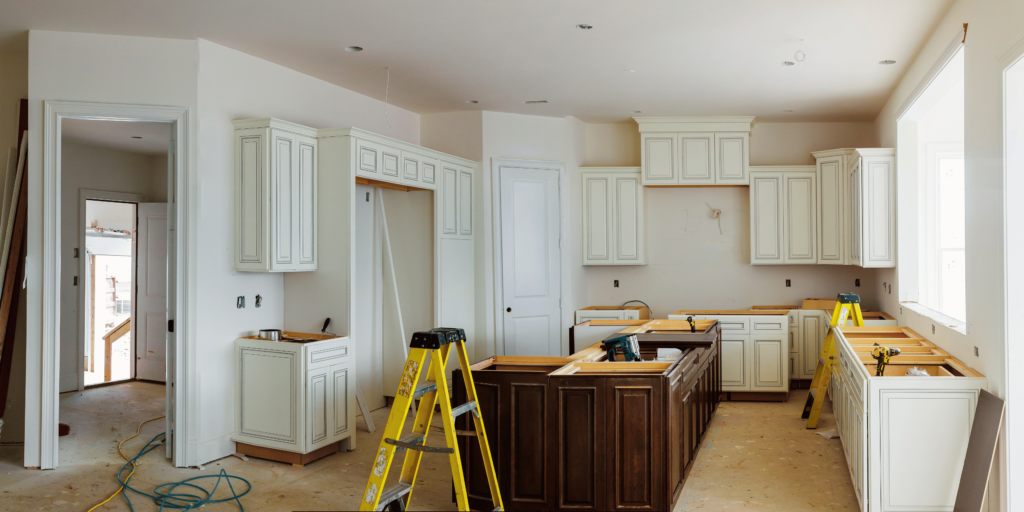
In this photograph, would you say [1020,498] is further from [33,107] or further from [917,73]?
[33,107]

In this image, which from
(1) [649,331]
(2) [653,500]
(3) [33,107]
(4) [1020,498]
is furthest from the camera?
(1) [649,331]

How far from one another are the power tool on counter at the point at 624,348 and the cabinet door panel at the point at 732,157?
3.52 m

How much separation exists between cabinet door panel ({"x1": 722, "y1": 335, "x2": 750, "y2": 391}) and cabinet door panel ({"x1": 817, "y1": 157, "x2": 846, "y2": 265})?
4.71ft

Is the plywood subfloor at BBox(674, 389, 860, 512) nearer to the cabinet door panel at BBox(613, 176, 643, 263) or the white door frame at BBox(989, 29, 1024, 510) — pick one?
the white door frame at BBox(989, 29, 1024, 510)

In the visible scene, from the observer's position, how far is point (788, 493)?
4137mm

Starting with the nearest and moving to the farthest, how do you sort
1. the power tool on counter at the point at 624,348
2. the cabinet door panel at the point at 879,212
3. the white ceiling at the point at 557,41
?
the white ceiling at the point at 557,41, the power tool on counter at the point at 624,348, the cabinet door panel at the point at 879,212

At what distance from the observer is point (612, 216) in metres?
7.64

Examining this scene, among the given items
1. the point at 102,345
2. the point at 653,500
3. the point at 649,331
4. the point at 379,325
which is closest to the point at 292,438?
the point at 379,325

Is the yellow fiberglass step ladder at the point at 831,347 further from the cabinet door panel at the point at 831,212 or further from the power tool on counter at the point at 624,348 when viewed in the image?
the power tool on counter at the point at 624,348

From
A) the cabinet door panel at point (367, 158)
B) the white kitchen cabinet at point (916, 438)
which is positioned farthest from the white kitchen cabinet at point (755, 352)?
the cabinet door panel at point (367, 158)

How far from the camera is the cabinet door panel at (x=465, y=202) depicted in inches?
265

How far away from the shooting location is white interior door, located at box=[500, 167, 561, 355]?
707 cm

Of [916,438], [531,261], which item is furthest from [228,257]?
[916,438]

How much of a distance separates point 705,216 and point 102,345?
7709 millimetres
